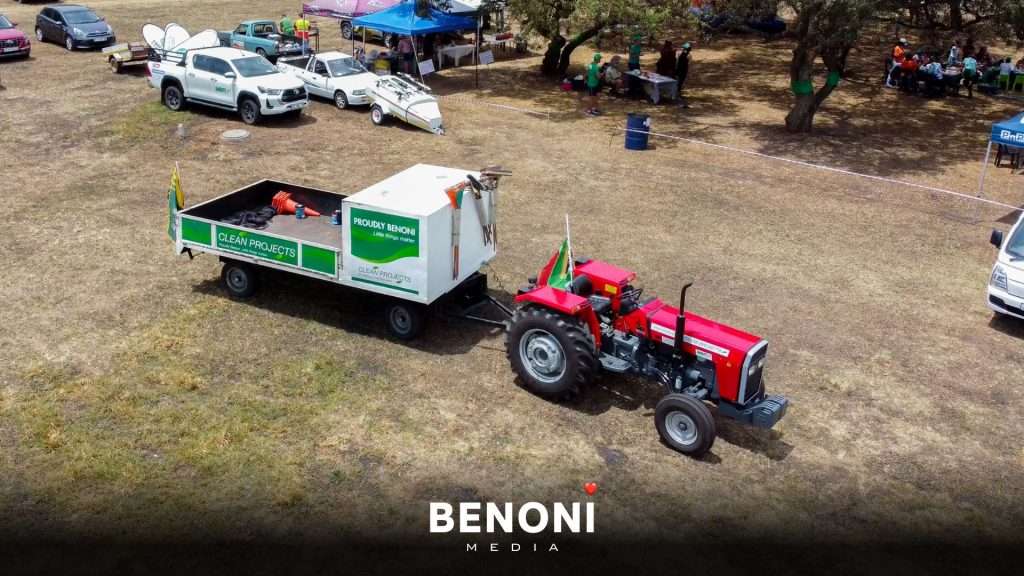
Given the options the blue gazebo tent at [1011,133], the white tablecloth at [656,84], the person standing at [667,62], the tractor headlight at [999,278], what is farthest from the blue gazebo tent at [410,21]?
the tractor headlight at [999,278]

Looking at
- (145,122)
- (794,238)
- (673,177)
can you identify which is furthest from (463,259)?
(145,122)

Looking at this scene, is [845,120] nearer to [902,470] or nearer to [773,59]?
[773,59]

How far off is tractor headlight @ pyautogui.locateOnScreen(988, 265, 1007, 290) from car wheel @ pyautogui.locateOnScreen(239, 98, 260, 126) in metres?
17.0

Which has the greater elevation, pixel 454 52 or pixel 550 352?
pixel 454 52

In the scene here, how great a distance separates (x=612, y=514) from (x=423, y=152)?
45.4ft

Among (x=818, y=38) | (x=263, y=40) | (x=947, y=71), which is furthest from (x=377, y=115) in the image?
(x=947, y=71)

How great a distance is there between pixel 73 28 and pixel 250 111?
12531 millimetres

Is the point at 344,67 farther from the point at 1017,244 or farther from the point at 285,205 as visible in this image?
the point at 1017,244

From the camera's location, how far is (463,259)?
40.0ft

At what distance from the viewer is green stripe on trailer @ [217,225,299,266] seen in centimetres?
1233

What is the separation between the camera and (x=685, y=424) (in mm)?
9758

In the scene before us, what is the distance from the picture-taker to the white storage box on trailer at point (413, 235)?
11.4 metres

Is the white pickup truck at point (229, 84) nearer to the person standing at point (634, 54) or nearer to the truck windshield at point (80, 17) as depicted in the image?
the truck windshield at point (80, 17)

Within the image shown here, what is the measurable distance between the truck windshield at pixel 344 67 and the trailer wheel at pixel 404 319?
1427cm
